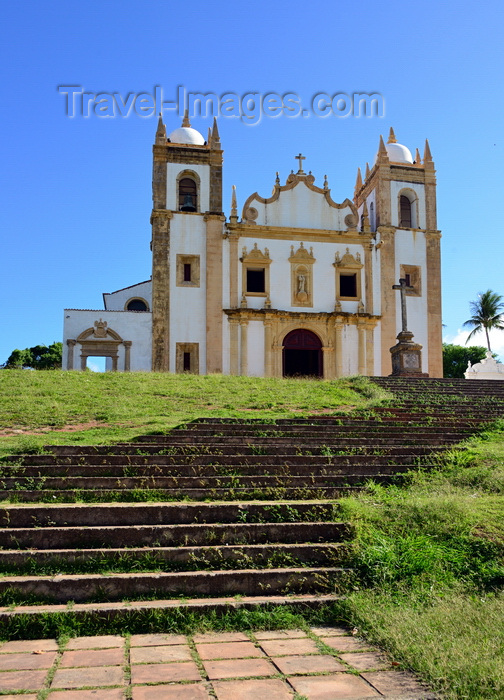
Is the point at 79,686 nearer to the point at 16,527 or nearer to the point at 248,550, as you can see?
the point at 248,550

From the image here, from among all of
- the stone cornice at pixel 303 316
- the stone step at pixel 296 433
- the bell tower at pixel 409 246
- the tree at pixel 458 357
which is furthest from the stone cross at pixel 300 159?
the tree at pixel 458 357

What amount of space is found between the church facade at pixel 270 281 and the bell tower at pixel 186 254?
4cm

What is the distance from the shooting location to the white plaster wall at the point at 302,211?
29.1 m

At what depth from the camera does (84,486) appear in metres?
7.66

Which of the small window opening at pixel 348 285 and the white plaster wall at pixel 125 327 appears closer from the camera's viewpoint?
the white plaster wall at pixel 125 327

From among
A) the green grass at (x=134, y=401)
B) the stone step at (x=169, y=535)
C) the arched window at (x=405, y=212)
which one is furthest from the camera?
the arched window at (x=405, y=212)

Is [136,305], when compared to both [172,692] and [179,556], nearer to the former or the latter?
[179,556]

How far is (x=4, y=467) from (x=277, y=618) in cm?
431

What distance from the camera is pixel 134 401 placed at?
14781 millimetres

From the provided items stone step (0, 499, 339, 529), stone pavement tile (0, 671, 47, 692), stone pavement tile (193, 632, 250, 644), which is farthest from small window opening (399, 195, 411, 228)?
stone pavement tile (0, 671, 47, 692)

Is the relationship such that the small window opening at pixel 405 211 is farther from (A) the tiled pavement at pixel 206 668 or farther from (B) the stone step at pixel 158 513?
(A) the tiled pavement at pixel 206 668

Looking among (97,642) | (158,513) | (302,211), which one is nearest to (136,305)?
(302,211)

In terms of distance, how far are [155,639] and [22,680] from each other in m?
1.09

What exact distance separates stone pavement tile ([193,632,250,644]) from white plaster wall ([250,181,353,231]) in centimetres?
2512
